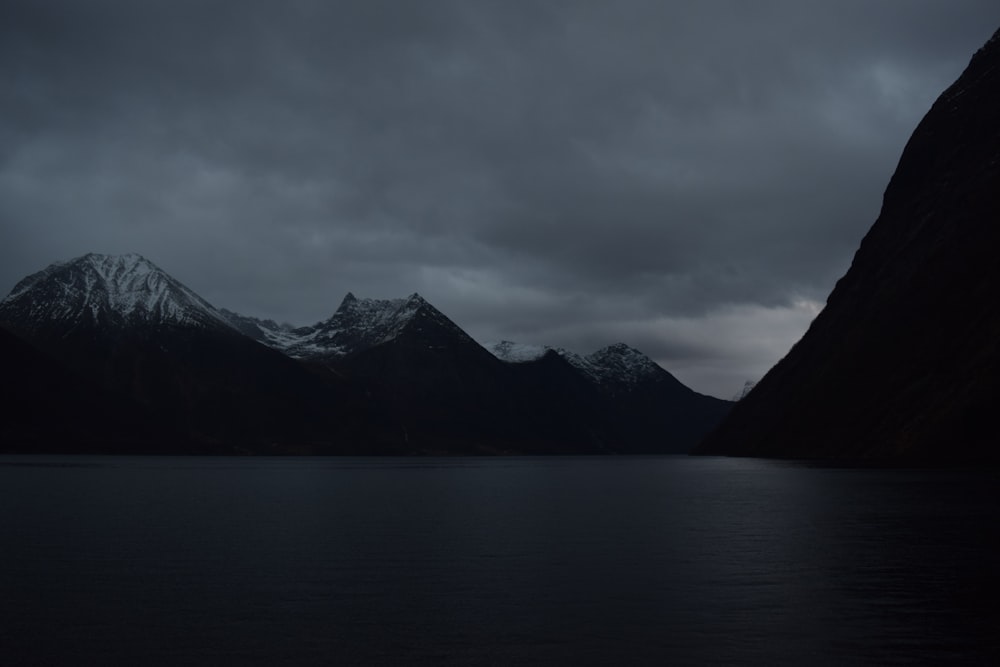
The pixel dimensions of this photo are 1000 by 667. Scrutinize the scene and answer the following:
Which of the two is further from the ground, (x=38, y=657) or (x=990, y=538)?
(x=990, y=538)

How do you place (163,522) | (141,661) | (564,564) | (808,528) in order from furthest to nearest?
(163,522) → (808,528) → (564,564) → (141,661)

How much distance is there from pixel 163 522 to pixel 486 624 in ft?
183

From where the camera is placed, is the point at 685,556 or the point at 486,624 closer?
the point at 486,624

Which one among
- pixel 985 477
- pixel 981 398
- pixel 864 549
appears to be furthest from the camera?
pixel 981 398

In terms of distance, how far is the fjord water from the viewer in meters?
35.8

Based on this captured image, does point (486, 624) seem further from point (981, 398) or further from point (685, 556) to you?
point (981, 398)

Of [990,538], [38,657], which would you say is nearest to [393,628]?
[38,657]

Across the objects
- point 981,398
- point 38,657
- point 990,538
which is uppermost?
Answer: point 981,398

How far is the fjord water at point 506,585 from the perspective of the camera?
35844 millimetres

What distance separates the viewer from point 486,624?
4019 centimetres

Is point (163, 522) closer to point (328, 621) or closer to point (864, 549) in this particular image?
point (328, 621)

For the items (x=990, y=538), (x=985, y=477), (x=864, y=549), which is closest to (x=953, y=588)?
(x=864, y=549)

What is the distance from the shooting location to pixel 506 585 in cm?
5034

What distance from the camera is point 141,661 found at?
3416 cm
